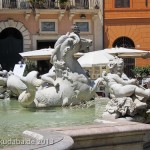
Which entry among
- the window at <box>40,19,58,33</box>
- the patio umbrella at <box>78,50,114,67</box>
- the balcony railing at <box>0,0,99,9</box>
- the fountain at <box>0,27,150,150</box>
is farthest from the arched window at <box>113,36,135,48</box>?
the fountain at <box>0,27,150,150</box>

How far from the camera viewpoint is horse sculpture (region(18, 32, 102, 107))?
7504 mm

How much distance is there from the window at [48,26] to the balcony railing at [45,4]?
885 millimetres

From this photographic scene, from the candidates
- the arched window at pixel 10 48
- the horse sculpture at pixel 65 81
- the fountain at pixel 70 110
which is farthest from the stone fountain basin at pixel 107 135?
the arched window at pixel 10 48

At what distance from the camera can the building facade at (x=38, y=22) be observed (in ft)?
91.9

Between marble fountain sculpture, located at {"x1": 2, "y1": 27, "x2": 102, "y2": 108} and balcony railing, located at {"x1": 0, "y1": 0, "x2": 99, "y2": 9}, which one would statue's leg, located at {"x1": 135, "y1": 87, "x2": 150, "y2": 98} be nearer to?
marble fountain sculpture, located at {"x1": 2, "y1": 27, "x2": 102, "y2": 108}

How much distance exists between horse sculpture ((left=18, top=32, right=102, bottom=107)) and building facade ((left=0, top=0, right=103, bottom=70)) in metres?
20.4

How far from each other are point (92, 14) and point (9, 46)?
18.0ft

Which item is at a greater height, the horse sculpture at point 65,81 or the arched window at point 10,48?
the horse sculpture at point 65,81

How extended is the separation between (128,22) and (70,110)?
73.8 feet

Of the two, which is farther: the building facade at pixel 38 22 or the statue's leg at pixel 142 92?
the building facade at pixel 38 22

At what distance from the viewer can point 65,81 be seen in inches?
300

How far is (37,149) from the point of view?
11.5ft

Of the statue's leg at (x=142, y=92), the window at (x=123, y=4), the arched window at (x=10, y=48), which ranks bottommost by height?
the arched window at (x=10, y=48)

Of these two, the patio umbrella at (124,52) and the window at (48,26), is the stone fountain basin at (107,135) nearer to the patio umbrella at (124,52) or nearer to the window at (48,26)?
the patio umbrella at (124,52)
